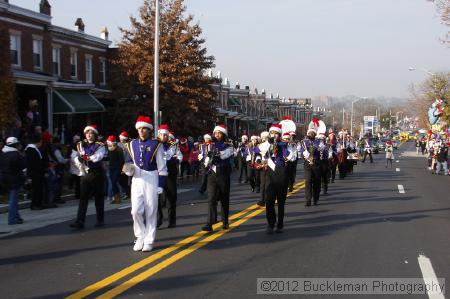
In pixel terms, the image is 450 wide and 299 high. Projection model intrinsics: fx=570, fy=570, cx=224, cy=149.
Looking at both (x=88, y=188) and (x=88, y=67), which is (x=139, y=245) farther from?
(x=88, y=67)

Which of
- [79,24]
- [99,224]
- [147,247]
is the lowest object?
[99,224]

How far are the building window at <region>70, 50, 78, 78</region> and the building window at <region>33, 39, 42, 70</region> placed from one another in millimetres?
3778

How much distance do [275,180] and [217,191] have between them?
1099mm

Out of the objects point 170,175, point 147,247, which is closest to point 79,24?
point 170,175

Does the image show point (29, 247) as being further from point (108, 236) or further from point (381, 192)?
point (381, 192)

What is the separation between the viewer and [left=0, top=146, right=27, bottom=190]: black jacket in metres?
12.1

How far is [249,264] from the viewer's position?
25.7ft

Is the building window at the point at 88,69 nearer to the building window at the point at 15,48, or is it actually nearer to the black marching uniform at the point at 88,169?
the building window at the point at 15,48

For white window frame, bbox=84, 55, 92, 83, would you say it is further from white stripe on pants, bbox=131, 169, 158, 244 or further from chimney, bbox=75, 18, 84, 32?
white stripe on pants, bbox=131, 169, 158, 244

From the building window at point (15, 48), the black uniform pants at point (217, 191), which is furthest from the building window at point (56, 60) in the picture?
the black uniform pants at point (217, 191)

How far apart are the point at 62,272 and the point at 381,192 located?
13.1m

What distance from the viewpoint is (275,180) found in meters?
10.3

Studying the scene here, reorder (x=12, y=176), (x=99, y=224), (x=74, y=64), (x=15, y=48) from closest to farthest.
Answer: (x=99, y=224) < (x=12, y=176) < (x=15, y=48) < (x=74, y=64)

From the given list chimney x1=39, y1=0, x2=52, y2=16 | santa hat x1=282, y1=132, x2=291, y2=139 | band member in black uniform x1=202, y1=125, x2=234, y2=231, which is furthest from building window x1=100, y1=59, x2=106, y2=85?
band member in black uniform x1=202, y1=125, x2=234, y2=231
